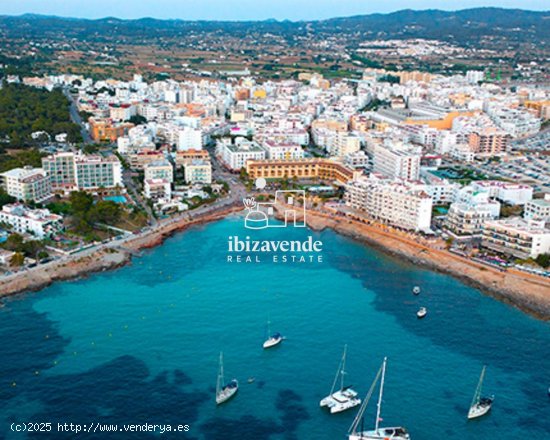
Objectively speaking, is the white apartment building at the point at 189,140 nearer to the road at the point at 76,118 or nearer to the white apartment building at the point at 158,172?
the road at the point at 76,118

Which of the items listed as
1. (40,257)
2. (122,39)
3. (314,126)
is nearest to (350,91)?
(314,126)

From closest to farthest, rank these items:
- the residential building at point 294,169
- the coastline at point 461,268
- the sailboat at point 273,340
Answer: the sailboat at point 273,340, the coastline at point 461,268, the residential building at point 294,169

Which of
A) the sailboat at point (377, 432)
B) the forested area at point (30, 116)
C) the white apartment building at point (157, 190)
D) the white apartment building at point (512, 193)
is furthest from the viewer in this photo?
the forested area at point (30, 116)

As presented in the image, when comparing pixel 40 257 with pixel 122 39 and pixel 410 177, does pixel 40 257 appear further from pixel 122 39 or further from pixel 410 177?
pixel 122 39

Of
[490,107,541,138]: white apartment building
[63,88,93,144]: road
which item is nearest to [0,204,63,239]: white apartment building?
[63,88,93,144]: road

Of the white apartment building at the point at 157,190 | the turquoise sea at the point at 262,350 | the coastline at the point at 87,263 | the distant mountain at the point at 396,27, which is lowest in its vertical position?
the turquoise sea at the point at 262,350

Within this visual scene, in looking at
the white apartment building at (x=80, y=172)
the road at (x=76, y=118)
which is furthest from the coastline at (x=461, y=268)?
the road at (x=76, y=118)

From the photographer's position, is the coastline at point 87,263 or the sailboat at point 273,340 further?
the coastline at point 87,263

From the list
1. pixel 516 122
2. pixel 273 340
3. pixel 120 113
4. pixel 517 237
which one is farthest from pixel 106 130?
pixel 516 122
